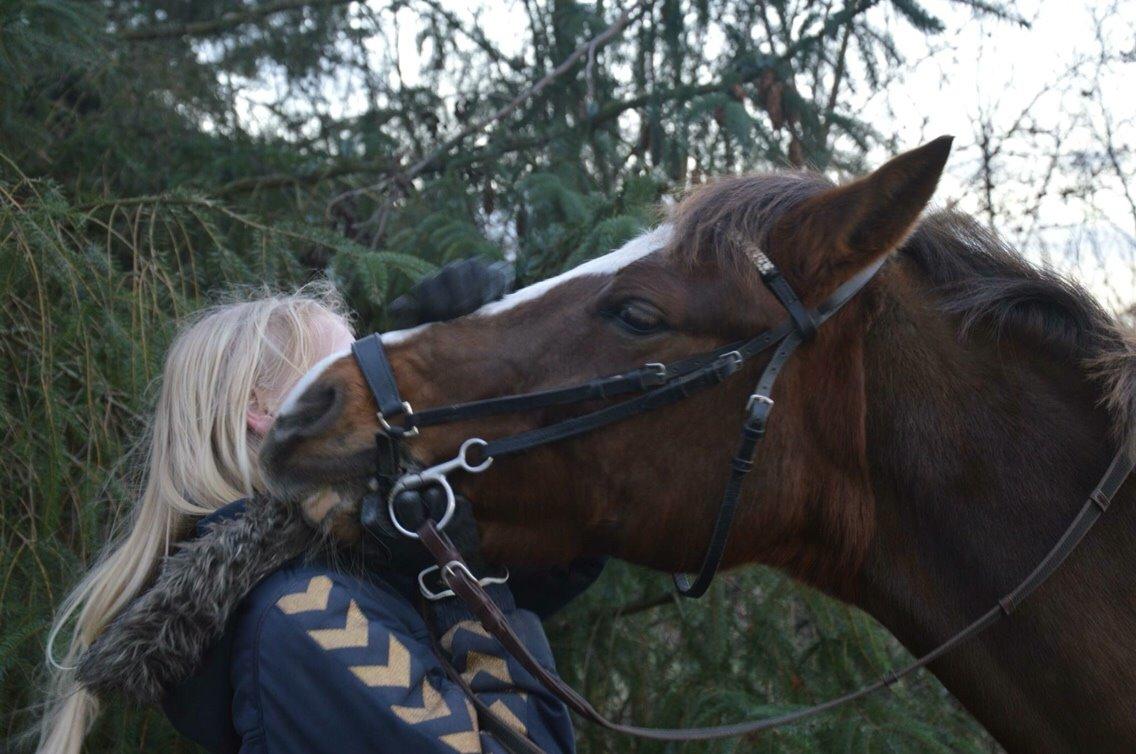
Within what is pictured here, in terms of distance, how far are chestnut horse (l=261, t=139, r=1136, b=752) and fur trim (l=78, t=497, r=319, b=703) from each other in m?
→ 0.10

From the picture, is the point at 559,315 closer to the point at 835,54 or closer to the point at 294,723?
the point at 294,723

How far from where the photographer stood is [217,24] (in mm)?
4461

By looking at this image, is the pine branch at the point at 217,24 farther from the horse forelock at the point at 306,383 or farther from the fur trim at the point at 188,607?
the fur trim at the point at 188,607

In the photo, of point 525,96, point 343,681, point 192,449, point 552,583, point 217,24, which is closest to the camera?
point 343,681

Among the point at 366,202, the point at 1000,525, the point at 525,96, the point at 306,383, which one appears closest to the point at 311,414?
the point at 306,383

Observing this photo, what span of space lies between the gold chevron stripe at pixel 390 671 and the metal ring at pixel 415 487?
190 mm

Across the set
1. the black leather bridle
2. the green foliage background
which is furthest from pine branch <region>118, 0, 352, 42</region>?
the black leather bridle

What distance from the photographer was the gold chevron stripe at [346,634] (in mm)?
1598

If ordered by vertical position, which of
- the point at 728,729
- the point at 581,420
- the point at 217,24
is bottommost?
the point at 728,729

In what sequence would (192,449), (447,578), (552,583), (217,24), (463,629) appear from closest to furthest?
(447,578) → (463,629) → (192,449) → (552,583) → (217,24)

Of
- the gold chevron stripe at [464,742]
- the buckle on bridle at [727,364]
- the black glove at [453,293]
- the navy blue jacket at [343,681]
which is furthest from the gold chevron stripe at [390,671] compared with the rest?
the buckle on bridle at [727,364]

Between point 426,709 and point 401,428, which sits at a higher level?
point 401,428

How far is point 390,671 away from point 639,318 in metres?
0.73

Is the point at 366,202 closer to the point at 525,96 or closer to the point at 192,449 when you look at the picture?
the point at 525,96
